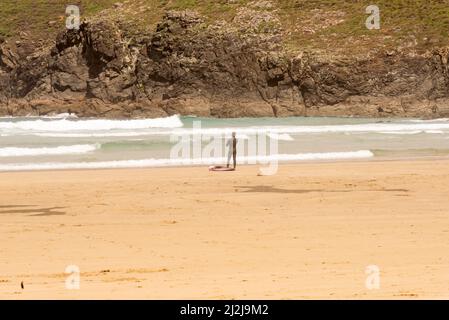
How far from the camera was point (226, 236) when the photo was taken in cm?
1242

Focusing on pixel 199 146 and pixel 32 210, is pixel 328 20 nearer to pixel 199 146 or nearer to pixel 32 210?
pixel 199 146

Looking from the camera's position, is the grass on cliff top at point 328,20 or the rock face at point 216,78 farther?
the grass on cliff top at point 328,20

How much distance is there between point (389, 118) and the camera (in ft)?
195

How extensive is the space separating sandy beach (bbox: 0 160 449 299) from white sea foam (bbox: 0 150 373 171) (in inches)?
165

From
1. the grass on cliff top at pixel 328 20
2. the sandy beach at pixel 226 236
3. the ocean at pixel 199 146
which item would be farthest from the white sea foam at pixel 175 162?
the grass on cliff top at pixel 328 20

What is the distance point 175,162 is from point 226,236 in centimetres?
1478

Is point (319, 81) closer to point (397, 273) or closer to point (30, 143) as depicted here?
point (30, 143)

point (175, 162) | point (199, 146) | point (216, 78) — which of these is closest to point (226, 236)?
point (175, 162)

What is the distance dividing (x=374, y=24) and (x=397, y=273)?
6204 cm

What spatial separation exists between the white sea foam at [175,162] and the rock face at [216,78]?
3213cm

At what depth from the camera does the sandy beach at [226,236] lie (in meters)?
8.84

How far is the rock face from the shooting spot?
206ft

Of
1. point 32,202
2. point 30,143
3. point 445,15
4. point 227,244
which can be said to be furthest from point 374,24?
point 227,244

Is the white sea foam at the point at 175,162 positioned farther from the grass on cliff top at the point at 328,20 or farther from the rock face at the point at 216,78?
the grass on cliff top at the point at 328,20
